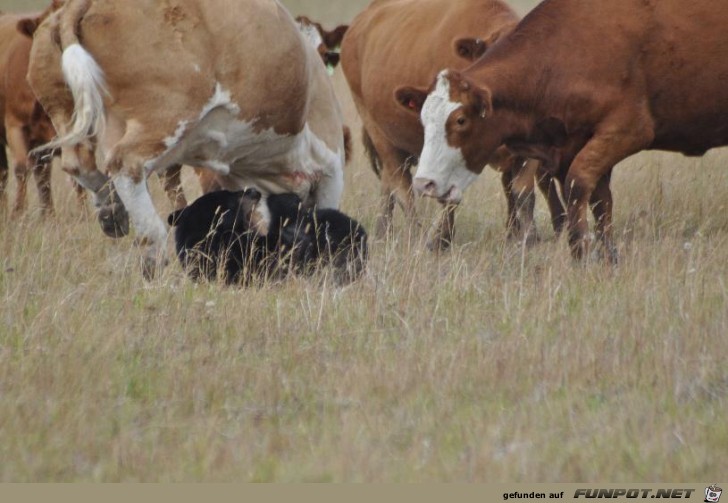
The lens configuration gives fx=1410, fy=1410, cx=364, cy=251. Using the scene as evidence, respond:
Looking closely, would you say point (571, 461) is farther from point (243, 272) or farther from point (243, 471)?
point (243, 272)

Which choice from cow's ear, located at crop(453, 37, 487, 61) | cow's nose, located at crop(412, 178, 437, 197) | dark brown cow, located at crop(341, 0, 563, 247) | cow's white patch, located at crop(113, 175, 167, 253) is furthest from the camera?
dark brown cow, located at crop(341, 0, 563, 247)

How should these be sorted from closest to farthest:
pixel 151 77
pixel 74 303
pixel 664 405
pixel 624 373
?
pixel 664 405 → pixel 624 373 → pixel 74 303 → pixel 151 77

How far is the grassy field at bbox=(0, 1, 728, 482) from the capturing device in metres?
4.46

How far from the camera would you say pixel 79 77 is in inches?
275

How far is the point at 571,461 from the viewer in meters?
4.41

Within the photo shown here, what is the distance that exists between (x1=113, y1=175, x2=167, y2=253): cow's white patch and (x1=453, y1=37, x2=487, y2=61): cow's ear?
2.35 meters

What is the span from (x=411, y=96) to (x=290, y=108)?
76cm

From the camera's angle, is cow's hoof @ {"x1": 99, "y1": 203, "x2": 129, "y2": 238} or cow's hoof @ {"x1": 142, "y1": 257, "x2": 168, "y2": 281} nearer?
cow's hoof @ {"x1": 142, "y1": 257, "x2": 168, "y2": 281}

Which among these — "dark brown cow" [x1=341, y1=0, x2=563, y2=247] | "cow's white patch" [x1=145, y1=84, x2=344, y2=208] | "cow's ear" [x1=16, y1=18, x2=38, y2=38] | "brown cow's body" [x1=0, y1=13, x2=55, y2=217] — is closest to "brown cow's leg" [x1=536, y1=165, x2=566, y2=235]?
"dark brown cow" [x1=341, y1=0, x2=563, y2=247]

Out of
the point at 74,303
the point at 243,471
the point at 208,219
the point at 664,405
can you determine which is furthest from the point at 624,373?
the point at 208,219

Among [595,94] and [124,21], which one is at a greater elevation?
Answer: [124,21]

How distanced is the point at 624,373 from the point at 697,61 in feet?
10.1

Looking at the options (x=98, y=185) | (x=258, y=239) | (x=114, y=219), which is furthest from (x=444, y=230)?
(x=98, y=185)

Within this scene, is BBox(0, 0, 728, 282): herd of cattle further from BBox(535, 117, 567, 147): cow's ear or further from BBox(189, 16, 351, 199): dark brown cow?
BBox(189, 16, 351, 199): dark brown cow
